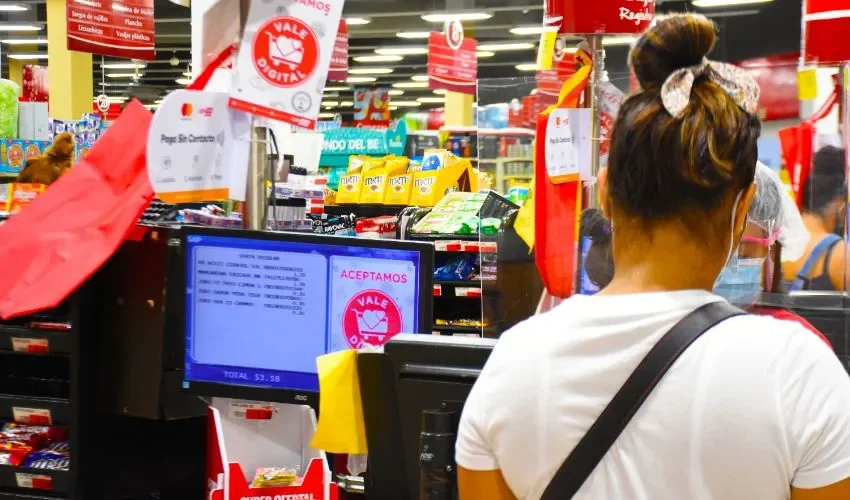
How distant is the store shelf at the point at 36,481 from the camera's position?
7.79 ft

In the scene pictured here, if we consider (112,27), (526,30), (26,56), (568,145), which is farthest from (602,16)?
(26,56)

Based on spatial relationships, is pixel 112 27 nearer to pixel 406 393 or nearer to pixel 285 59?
pixel 285 59

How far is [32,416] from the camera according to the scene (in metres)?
2.43

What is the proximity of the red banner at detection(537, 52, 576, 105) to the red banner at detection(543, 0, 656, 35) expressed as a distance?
0.77m

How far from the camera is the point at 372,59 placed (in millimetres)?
23422

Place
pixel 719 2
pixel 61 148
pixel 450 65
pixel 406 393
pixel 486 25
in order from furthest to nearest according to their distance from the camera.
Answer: pixel 486 25 → pixel 450 65 → pixel 719 2 → pixel 61 148 → pixel 406 393

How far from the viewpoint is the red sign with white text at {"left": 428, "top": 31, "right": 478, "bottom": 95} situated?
49.3 feet

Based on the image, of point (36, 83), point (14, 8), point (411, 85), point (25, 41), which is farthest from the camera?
point (411, 85)

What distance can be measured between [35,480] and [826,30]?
3399mm

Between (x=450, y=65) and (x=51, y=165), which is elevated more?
(x=450, y=65)

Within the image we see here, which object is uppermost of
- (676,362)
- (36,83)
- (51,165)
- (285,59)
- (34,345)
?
(36,83)

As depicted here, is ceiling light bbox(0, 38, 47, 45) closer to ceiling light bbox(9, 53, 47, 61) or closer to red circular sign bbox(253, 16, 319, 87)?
ceiling light bbox(9, 53, 47, 61)

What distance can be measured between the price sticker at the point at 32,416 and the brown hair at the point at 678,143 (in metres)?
1.68

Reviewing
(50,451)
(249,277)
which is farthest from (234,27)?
(50,451)
